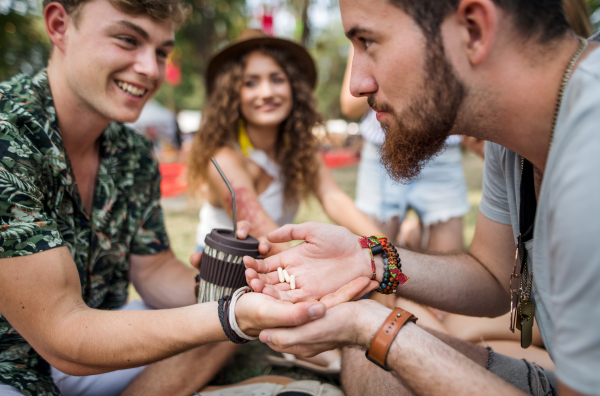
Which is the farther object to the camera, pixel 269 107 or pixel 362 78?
pixel 269 107

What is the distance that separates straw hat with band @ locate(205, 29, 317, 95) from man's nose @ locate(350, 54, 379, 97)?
2.03 m

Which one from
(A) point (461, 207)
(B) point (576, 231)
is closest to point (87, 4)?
(B) point (576, 231)

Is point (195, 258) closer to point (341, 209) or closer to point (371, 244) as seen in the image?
point (371, 244)

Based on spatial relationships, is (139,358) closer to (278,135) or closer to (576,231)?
(576,231)

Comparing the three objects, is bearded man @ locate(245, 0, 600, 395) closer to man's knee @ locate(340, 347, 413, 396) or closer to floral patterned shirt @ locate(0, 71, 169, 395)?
man's knee @ locate(340, 347, 413, 396)

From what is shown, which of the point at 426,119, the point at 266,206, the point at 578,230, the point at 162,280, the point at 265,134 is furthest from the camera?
the point at 265,134

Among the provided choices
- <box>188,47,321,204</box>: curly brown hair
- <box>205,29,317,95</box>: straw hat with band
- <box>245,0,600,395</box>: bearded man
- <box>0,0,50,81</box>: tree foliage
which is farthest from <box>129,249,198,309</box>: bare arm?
<box>0,0,50,81</box>: tree foliage

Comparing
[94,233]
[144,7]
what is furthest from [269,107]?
[94,233]

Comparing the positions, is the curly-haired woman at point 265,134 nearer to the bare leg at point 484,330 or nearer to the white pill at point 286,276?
the bare leg at point 484,330

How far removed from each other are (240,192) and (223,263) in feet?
4.62

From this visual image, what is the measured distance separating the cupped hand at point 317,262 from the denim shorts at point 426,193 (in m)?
2.04

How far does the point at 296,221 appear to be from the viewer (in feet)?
23.3

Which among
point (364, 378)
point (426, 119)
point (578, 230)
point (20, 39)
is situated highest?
point (20, 39)

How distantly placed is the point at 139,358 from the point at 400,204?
2866 millimetres
